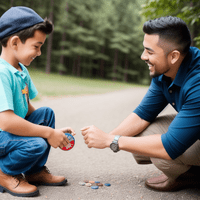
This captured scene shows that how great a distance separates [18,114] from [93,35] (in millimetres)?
27062

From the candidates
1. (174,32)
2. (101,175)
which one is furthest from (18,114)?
(174,32)

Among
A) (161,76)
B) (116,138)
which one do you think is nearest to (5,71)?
(116,138)

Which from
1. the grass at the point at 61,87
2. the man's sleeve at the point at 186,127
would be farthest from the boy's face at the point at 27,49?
the grass at the point at 61,87

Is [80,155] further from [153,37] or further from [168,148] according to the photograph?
[153,37]

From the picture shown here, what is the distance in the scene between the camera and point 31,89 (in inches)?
94.7

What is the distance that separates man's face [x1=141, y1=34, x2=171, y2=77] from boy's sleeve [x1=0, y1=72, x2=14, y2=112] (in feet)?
3.99

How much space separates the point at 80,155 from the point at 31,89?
1374mm

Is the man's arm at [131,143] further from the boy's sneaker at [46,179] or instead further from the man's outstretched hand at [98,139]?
the boy's sneaker at [46,179]

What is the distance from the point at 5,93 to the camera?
1826 mm

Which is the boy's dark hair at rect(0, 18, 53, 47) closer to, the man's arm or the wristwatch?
the man's arm

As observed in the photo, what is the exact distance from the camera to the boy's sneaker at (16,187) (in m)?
1.96

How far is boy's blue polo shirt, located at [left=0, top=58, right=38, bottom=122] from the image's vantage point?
182 centimetres

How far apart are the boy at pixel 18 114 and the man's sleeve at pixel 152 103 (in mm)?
938

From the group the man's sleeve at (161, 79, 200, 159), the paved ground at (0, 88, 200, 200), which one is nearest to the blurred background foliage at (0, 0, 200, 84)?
the paved ground at (0, 88, 200, 200)
